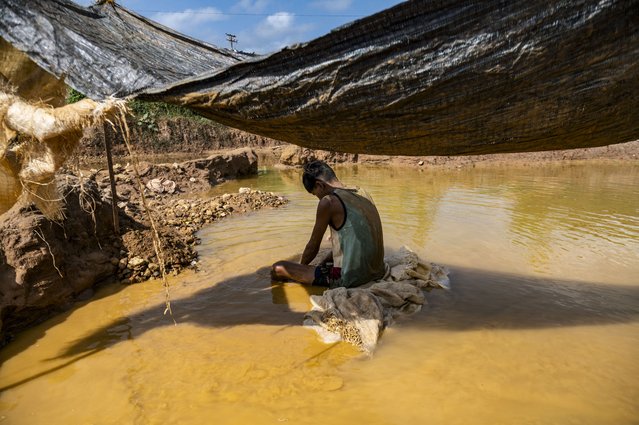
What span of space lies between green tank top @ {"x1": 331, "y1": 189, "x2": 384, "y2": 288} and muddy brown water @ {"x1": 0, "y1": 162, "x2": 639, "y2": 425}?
0.50 m

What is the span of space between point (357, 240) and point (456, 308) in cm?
99

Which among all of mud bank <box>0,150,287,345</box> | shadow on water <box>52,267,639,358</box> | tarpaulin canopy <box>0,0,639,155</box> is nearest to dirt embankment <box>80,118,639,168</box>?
mud bank <box>0,150,287,345</box>

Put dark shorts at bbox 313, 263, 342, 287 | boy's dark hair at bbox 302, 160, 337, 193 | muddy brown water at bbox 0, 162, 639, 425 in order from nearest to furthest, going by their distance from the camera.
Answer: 1. muddy brown water at bbox 0, 162, 639, 425
2. boy's dark hair at bbox 302, 160, 337, 193
3. dark shorts at bbox 313, 263, 342, 287

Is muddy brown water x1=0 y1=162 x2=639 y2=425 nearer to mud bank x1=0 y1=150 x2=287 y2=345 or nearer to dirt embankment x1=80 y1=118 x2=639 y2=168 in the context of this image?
mud bank x1=0 y1=150 x2=287 y2=345

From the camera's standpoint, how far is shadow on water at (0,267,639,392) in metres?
2.83

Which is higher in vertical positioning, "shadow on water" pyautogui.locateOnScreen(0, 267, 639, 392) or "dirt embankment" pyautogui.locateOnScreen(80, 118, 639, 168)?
"dirt embankment" pyautogui.locateOnScreen(80, 118, 639, 168)

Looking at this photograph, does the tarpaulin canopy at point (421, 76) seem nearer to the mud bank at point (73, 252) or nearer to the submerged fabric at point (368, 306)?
the mud bank at point (73, 252)

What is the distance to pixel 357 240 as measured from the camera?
3020mm

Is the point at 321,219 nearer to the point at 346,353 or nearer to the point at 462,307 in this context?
the point at 346,353

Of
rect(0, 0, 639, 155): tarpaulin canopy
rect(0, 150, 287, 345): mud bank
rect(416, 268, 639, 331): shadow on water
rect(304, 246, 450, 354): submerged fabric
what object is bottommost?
rect(416, 268, 639, 331): shadow on water

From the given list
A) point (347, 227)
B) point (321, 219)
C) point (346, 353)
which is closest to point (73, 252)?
point (321, 219)

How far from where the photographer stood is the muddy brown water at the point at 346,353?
201 centimetres

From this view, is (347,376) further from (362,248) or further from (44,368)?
(44,368)

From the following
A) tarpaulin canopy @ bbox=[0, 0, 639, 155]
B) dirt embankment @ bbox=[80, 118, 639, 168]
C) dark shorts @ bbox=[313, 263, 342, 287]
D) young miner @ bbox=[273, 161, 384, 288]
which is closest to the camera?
tarpaulin canopy @ bbox=[0, 0, 639, 155]
